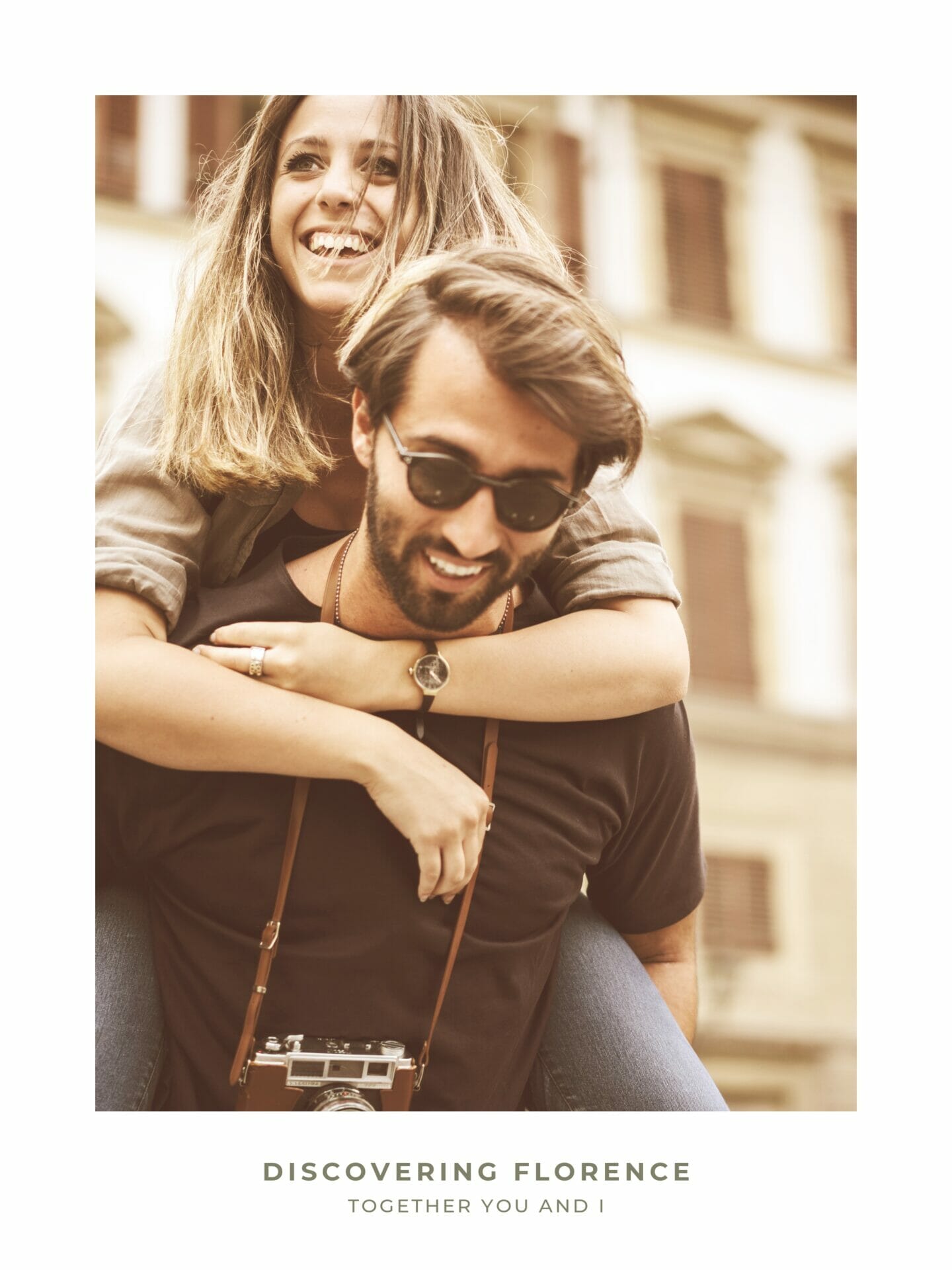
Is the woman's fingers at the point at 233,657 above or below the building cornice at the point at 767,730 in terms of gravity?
above

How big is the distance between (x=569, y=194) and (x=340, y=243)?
733 mm

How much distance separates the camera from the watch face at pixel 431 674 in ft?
8.28

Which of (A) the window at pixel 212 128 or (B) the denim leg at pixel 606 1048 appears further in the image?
(A) the window at pixel 212 128

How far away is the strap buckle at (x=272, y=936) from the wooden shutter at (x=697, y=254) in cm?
179

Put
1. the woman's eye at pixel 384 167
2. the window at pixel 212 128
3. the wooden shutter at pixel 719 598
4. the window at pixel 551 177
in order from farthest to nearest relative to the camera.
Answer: the wooden shutter at pixel 719 598, the window at pixel 551 177, the window at pixel 212 128, the woman's eye at pixel 384 167

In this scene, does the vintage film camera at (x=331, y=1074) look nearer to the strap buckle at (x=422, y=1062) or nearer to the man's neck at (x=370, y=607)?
the strap buckle at (x=422, y=1062)

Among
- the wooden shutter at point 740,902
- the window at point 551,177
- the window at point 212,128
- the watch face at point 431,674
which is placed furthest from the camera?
the wooden shutter at point 740,902

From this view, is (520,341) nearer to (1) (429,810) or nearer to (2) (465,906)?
(1) (429,810)

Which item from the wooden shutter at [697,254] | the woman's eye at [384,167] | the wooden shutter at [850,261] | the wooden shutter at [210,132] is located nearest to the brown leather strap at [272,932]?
the woman's eye at [384,167]
